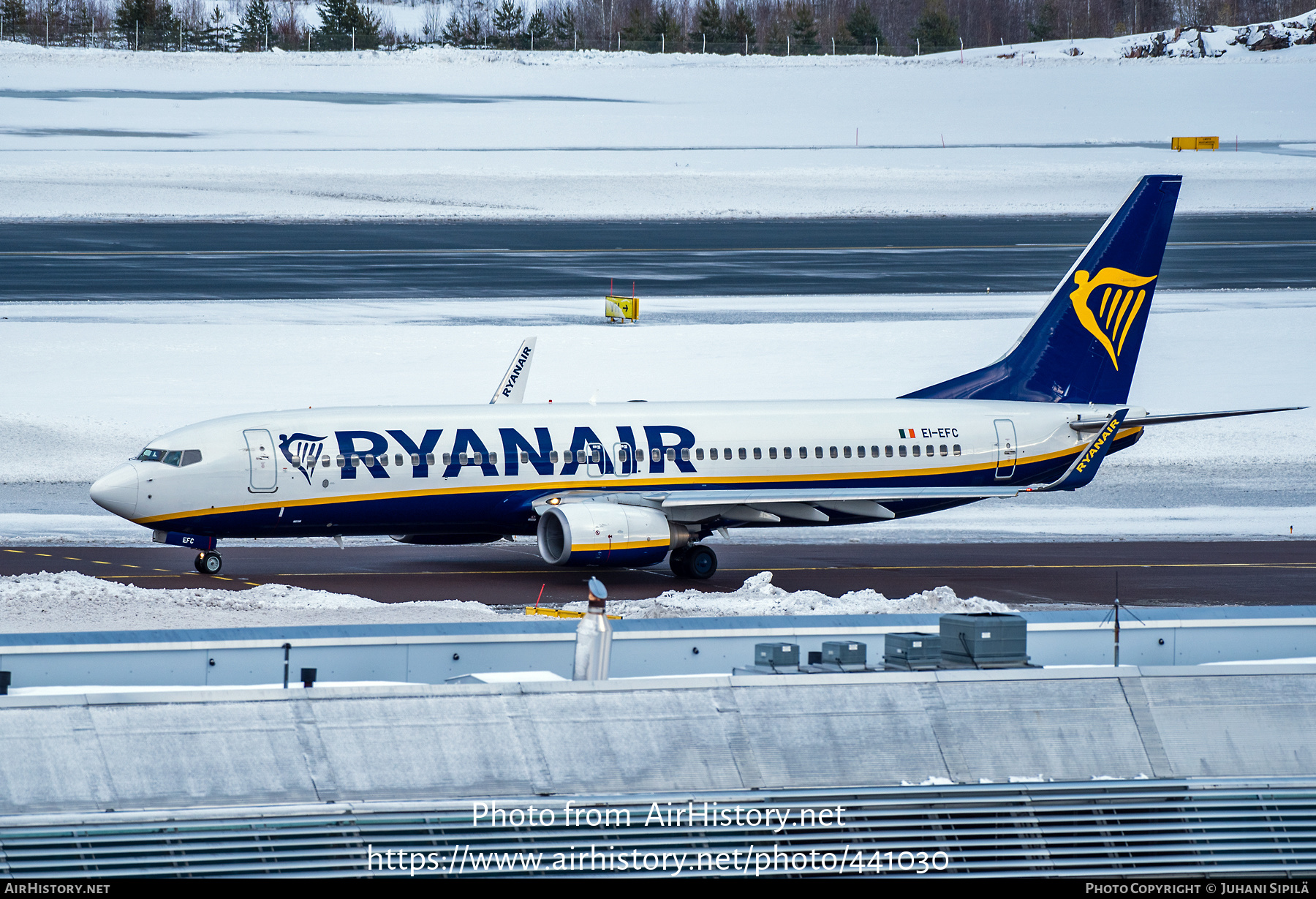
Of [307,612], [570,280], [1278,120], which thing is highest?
[1278,120]

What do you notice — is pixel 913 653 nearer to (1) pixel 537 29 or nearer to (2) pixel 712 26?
(1) pixel 537 29

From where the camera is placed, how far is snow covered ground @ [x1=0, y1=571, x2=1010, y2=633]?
25.8 metres

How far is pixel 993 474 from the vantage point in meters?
37.6

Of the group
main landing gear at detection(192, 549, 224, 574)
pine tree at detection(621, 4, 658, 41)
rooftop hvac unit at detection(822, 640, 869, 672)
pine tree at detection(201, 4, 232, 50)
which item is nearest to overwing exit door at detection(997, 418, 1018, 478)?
main landing gear at detection(192, 549, 224, 574)

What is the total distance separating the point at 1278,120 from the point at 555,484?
402 feet

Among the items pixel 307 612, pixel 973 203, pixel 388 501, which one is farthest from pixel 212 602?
pixel 973 203

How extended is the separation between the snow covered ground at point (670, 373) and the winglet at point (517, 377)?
640 cm

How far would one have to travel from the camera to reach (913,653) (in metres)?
17.2

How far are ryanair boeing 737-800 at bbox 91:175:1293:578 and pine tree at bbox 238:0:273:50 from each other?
14995cm

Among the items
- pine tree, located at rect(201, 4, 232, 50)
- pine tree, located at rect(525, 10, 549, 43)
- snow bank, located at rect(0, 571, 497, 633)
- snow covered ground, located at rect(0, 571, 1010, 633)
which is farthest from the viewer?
pine tree, located at rect(525, 10, 549, 43)

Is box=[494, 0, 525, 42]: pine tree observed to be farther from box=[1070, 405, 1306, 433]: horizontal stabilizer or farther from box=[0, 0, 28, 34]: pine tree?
box=[1070, 405, 1306, 433]: horizontal stabilizer

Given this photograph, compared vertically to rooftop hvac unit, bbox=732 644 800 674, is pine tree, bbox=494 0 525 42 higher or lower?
higher

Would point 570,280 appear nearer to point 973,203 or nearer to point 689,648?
point 973,203

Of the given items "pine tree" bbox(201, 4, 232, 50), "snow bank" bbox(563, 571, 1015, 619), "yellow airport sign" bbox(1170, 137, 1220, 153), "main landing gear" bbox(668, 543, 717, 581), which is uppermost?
"pine tree" bbox(201, 4, 232, 50)
